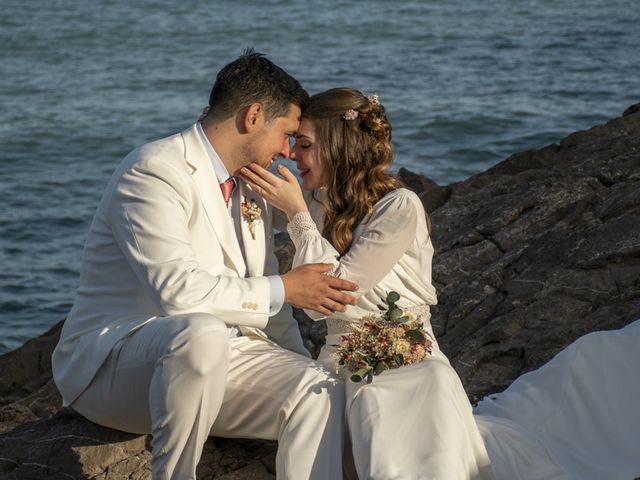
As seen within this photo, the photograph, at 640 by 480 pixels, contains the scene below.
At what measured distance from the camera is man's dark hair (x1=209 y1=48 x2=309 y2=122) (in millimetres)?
5770

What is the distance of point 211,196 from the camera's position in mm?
5676

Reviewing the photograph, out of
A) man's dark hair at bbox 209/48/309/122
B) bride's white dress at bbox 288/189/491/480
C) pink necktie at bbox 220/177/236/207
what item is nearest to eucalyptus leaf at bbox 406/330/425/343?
bride's white dress at bbox 288/189/491/480

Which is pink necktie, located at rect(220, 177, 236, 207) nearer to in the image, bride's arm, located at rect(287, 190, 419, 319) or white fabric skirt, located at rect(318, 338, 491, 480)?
bride's arm, located at rect(287, 190, 419, 319)

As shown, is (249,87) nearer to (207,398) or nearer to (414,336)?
(414,336)

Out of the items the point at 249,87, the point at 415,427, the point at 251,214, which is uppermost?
the point at 249,87

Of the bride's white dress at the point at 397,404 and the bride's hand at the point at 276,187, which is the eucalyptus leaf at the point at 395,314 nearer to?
the bride's white dress at the point at 397,404

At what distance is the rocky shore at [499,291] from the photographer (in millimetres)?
5559

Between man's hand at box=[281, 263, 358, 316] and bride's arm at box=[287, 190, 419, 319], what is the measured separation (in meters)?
0.13

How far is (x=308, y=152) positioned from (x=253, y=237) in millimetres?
489

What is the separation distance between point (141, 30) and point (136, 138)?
14.5 meters

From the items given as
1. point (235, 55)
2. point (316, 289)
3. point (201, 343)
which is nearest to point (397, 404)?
point (316, 289)

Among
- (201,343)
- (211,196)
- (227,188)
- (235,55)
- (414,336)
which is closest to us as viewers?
(201,343)

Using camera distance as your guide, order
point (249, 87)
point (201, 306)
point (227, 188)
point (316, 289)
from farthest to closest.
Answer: point (227, 188) → point (249, 87) → point (316, 289) → point (201, 306)

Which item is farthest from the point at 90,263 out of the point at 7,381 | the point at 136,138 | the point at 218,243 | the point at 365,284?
the point at 136,138
